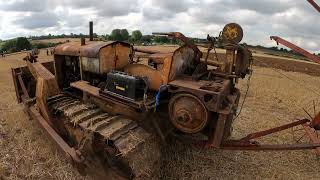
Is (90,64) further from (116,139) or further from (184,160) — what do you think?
(184,160)

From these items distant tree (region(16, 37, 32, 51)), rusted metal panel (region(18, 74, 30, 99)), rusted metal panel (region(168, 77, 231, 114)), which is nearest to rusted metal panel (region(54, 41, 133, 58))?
rusted metal panel (region(18, 74, 30, 99))

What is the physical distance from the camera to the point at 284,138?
363 inches

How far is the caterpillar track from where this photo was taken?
18.7 ft

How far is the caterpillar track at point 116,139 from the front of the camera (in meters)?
5.70

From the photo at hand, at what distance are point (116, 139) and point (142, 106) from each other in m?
0.71

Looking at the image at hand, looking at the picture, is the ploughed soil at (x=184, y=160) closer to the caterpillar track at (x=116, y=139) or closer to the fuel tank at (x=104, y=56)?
the caterpillar track at (x=116, y=139)

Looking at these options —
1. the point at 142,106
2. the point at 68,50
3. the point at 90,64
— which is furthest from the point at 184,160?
the point at 68,50

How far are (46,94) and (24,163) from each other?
144 cm

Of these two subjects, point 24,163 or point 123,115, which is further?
point 24,163

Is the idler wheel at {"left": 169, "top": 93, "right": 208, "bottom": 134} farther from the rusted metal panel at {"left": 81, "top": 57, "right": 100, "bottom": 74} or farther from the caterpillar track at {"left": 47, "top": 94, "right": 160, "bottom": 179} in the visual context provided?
the rusted metal panel at {"left": 81, "top": 57, "right": 100, "bottom": 74}

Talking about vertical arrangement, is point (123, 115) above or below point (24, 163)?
above

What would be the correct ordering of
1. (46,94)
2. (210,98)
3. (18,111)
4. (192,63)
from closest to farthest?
(210,98) → (192,63) → (46,94) → (18,111)

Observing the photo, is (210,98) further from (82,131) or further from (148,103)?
(82,131)

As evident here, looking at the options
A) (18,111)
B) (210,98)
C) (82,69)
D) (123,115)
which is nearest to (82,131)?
(123,115)
